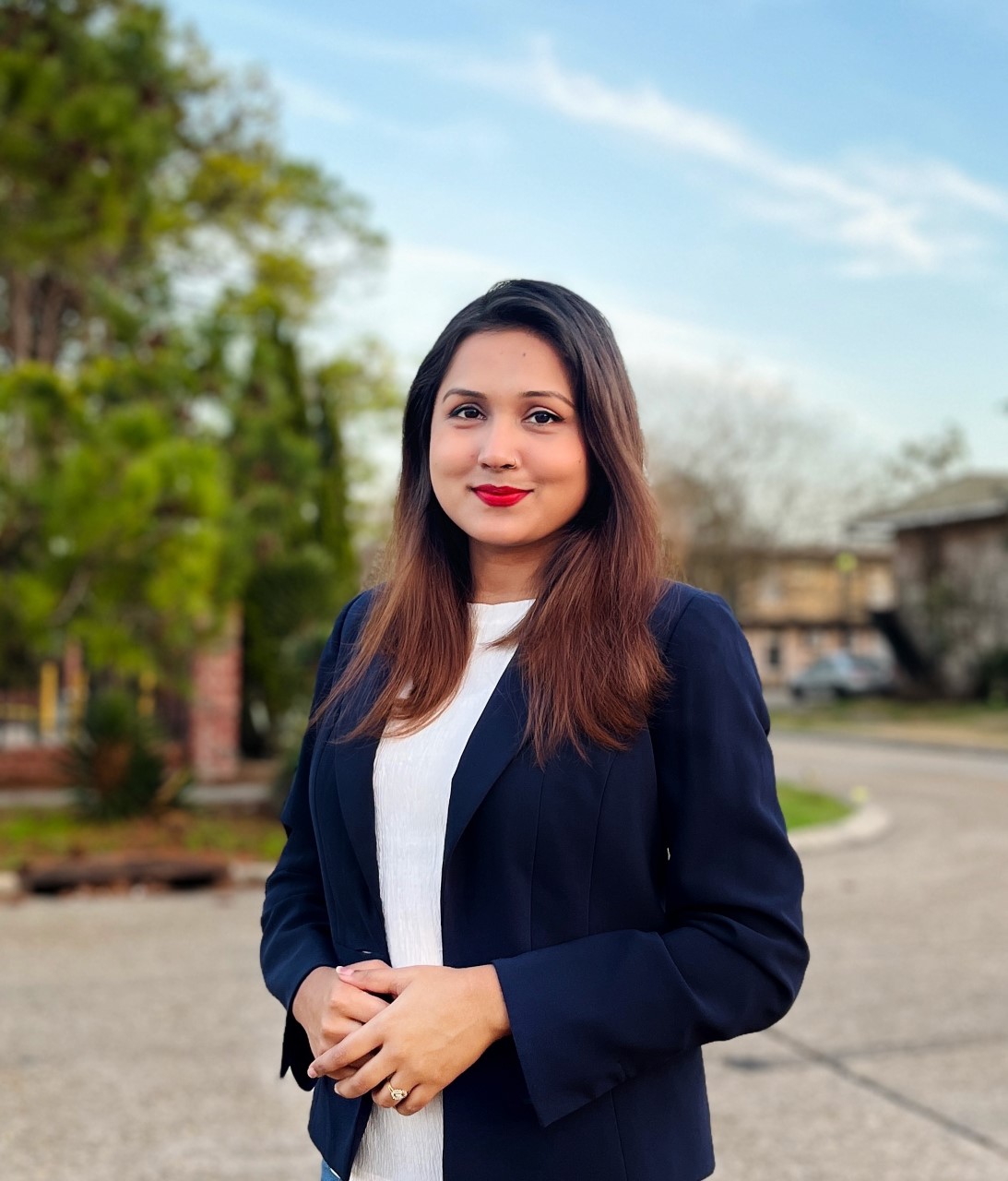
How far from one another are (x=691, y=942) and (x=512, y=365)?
0.73 m

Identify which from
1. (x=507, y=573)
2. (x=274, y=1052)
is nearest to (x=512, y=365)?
(x=507, y=573)

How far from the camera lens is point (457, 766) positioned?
5.13 ft

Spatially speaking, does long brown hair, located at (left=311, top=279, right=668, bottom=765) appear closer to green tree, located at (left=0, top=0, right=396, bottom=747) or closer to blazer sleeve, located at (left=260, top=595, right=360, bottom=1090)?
blazer sleeve, located at (left=260, top=595, right=360, bottom=1090)

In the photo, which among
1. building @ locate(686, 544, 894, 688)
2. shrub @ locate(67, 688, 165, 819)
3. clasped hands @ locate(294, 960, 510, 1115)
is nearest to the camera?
clasped hands @ locate(294, 960, 510, 1115)

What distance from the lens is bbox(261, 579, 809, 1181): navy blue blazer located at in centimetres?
145

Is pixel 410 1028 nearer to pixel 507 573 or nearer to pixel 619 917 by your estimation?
pixel 619 917

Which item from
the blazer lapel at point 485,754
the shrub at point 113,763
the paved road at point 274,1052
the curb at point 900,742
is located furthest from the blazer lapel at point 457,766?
the curb at point 900,742

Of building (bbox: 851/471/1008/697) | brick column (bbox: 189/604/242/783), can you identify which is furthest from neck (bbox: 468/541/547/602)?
building (bbox: 851/471/1008/697)

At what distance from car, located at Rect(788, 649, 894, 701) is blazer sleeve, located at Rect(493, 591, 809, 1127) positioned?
120 ft

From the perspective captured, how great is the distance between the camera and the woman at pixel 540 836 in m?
1.45

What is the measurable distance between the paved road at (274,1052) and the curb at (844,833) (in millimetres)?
1865

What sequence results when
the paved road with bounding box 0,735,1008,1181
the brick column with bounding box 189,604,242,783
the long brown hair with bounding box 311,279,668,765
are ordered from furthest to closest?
the brick column with bounding box 189,604,242,783 < the paved road with bounding box 0,735,1008,1181 < the long brown hair with bounding box 311,279,668,765

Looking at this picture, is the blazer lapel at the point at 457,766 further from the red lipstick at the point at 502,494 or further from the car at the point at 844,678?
the car at the point at 844,678

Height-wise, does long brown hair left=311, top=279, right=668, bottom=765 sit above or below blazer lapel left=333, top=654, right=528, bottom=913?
above
